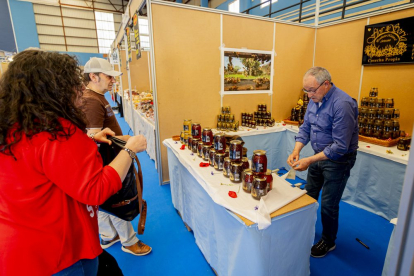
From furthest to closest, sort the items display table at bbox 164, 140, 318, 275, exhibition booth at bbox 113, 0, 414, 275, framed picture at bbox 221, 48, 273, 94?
framed picture at bbox 221, 48, 273, 94
exhibition booth at bbox 113, 0, 414, 275
display table at bbox 164, 140, 318, 275

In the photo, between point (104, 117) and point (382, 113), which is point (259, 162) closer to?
point (104, 117)

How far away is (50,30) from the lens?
56.1 feet

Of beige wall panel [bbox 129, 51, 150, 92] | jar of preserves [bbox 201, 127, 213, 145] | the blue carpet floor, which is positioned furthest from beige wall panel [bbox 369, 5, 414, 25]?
beige wall panel [bbox 129, 51, 150, 92]

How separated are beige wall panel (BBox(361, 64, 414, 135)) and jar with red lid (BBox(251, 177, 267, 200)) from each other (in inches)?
119

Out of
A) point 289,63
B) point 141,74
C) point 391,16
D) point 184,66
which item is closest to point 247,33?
Result: point 289,63

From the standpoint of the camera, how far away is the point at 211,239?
1874 millimetres

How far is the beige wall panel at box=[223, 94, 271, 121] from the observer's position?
398cm

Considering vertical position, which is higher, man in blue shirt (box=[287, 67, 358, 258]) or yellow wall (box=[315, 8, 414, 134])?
yellow wall (box=[315, 8, 414, 134])

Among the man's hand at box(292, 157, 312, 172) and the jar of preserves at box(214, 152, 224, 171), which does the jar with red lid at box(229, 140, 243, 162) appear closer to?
the jar of preserves at box(214, 152, 224, 171)

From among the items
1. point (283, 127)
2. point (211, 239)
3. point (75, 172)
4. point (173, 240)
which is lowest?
point (173, 240)

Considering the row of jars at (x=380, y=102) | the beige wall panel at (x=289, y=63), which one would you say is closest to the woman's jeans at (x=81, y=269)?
the row of jars at (x=380, y=102)

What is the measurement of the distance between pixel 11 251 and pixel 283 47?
4609mm

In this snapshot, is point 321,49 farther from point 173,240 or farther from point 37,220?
point 37,220

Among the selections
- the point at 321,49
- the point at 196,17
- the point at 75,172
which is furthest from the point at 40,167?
the point at 321,49
